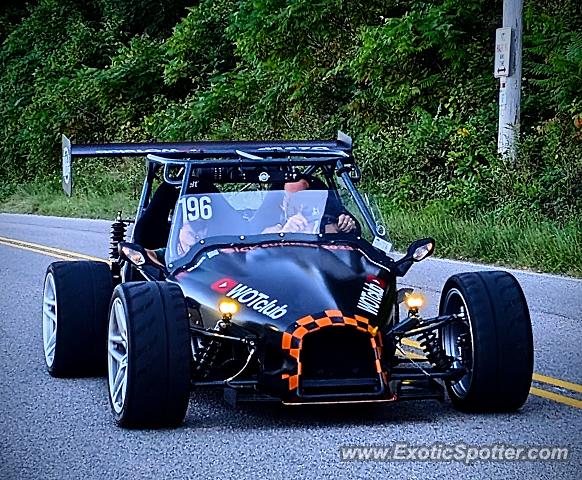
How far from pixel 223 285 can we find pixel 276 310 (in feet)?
1.61

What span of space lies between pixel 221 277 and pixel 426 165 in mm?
13505

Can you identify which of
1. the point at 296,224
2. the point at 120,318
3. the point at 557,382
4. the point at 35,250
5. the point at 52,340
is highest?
the point at 296,224

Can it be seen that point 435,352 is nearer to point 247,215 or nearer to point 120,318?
point 247,215

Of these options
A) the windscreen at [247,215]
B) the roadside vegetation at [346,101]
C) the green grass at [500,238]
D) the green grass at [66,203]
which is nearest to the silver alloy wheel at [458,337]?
the windscreen at [247,215]

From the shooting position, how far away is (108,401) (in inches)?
321

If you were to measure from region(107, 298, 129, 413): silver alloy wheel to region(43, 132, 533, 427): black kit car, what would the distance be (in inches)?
0.5

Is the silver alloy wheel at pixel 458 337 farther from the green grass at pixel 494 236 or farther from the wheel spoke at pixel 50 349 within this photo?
the green grass at pixel 494 236

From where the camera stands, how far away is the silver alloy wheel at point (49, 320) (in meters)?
9.18

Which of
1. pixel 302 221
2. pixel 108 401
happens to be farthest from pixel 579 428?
pixel 108 401

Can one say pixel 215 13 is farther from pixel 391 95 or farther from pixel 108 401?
pixel 108 401

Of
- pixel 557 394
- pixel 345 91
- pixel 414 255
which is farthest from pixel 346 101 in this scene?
pixel 557 394

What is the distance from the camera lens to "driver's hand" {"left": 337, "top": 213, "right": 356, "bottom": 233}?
8.45 m
